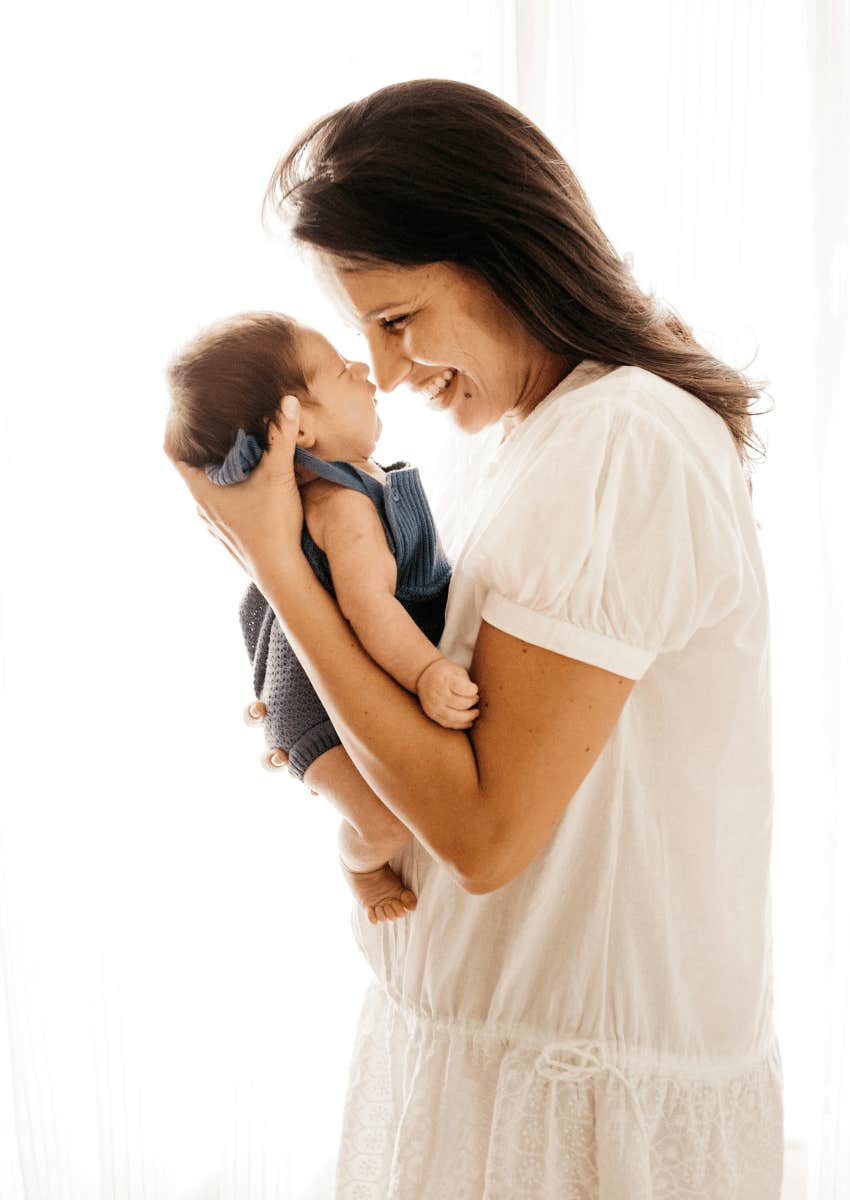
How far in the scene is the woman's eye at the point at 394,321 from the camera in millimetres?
1045

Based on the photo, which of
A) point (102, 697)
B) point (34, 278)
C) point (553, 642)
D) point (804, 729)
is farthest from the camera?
point (804, 729)

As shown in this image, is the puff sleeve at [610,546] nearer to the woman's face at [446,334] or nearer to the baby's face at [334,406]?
the woman's face at [446,334]

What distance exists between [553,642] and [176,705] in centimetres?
99

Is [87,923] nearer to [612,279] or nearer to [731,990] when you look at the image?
[731,990]

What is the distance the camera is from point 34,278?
150 centimetres

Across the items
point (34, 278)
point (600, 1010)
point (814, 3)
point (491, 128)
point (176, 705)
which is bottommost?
point (176, 705)

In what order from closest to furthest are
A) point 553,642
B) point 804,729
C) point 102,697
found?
point 553,642, point 102,697, point 804,729

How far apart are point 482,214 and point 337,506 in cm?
31

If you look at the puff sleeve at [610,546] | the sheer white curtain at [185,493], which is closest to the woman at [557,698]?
the puff sleeve at [610,546]

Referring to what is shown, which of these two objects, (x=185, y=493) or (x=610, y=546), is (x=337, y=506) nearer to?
(x=610, y=546)

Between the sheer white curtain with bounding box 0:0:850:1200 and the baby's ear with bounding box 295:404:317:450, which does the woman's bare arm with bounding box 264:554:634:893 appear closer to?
the baby's ear with bounding box 295:404:317:450

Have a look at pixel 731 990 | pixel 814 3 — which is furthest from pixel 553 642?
pixel 814 3

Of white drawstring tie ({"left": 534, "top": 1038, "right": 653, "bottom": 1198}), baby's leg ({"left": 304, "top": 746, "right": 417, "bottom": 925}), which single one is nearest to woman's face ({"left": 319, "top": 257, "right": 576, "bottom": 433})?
baby's leg ({"left": 304, "top": 746, "right": 417, "bottom": 925})

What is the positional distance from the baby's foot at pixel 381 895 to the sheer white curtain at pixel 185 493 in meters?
0.59
